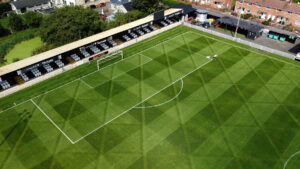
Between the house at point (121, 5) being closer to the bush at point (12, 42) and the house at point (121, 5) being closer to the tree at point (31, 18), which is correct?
the tree at point (31, 18)

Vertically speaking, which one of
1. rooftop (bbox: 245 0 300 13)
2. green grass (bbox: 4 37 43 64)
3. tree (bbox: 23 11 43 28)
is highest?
rooftop (bbox: 245 0 300 13)

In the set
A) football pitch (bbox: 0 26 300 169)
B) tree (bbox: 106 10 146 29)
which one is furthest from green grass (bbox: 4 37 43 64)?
tree (bbox: 106 10 146 29)

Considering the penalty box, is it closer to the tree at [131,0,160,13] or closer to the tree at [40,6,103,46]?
the tree at [40,6,103,46]

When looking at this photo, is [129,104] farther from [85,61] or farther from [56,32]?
[56,32]

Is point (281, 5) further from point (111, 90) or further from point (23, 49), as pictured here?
point (23, 49)

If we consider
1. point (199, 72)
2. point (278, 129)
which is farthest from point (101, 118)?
point (278, 129)
